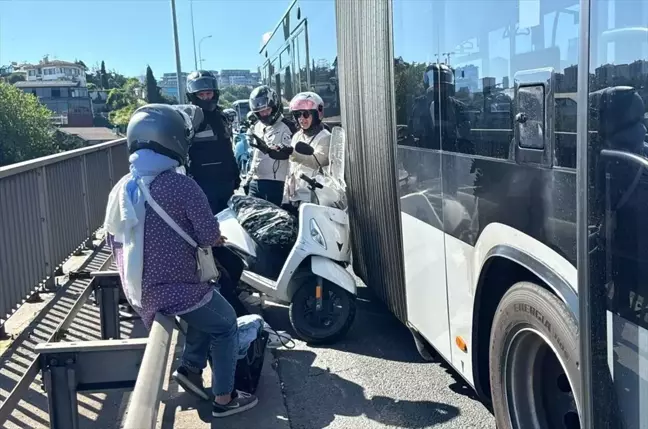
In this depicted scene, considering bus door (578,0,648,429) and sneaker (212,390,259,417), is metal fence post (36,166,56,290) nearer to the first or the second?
sneaker (212,390,259,417)

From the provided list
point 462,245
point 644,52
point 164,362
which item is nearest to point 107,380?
point 164,362

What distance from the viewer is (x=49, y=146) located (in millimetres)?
38062

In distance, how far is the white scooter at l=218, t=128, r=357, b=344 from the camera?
5.59 meters

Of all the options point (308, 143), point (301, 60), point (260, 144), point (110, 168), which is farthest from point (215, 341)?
point (301, 60)

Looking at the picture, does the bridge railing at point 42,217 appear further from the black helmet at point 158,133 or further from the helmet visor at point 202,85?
the black helmet at point 158,133

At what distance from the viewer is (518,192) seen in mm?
2959

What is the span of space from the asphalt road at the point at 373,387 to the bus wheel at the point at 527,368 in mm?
952

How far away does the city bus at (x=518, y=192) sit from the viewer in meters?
2.15

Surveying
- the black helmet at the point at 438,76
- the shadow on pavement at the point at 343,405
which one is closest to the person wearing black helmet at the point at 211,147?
the shadow on pavement at the point at 343,405

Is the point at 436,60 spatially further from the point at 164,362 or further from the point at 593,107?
the point at 164,362

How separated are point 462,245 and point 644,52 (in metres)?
1.68

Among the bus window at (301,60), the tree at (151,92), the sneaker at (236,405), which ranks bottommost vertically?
the sneaker at (236,405)

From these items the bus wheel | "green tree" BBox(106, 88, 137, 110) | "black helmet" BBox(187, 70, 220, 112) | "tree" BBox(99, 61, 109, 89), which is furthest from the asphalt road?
"tree" BBox(99, 61, 109, 89)

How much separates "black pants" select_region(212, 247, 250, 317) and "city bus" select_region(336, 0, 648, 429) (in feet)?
3.85
